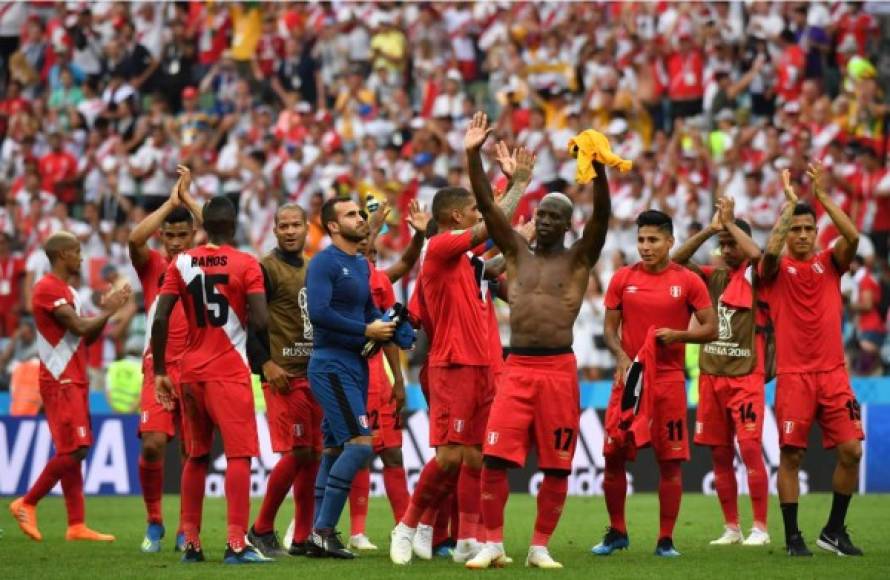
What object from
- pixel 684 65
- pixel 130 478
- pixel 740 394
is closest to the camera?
pixel 740 394

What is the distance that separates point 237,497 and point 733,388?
16.5 ft

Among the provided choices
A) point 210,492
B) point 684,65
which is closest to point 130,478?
point 210,492

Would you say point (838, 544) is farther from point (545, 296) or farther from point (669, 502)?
point (545, 296)

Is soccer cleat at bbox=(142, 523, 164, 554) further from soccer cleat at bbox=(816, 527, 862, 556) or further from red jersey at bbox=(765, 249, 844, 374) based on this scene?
soccer cleat at bbox=(816, 527, 862, 556)

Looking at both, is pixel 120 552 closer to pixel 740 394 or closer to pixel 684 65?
pixel 740 394

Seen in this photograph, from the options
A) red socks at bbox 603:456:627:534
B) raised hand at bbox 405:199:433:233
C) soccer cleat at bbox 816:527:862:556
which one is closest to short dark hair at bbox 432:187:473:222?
raised hand at bbox 405:199:433:233

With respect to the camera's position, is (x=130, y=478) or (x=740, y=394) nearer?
(x=740, y=394)

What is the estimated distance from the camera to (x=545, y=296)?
12.5 meters

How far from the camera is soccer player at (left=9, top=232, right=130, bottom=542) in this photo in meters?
16.0

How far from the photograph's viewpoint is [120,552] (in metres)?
14.4

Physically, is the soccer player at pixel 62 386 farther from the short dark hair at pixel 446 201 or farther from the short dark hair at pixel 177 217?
the short dark hair at pixel 446 201

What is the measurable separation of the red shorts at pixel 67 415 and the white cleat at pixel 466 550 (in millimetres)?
4673

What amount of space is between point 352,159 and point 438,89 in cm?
229

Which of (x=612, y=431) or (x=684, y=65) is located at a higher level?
(x=684, y=65)
